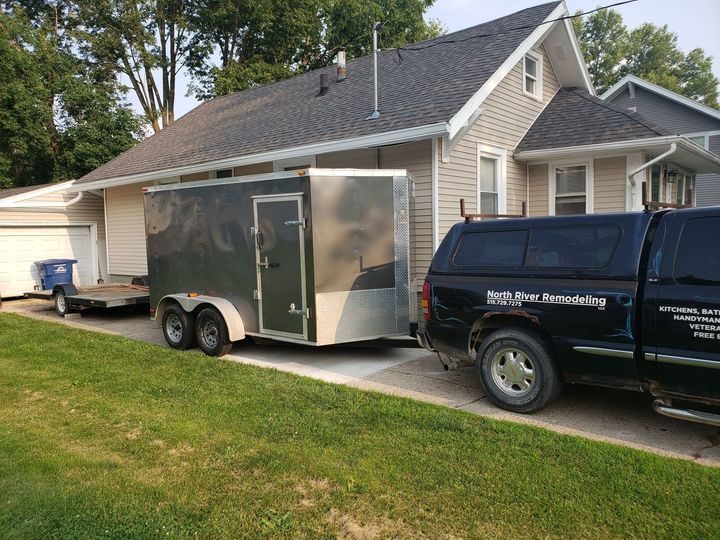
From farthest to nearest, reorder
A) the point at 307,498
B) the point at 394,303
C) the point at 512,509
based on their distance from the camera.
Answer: the point at 394,303, the point at 307,498, the point at 512,509

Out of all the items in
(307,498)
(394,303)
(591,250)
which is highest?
(591,250)

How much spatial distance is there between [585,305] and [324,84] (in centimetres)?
1093

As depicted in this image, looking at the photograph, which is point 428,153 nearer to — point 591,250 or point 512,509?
point 591,250

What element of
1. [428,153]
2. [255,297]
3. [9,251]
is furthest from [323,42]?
[255,297]

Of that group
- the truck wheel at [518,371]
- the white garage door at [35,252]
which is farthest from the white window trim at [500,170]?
the white garage door at [35,252]

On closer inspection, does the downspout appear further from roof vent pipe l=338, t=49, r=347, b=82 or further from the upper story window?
the upper story window

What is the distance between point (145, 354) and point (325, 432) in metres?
4.50

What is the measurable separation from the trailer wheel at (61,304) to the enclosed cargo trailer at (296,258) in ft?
17.5

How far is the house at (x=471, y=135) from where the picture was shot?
9.62 metres

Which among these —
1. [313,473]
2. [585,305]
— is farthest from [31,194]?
[585,305]

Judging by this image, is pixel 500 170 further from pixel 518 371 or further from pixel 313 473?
pixel 313 473

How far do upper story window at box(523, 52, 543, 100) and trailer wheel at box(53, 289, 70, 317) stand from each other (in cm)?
1144

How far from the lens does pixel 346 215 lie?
7531 mm

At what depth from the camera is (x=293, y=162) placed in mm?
11859
